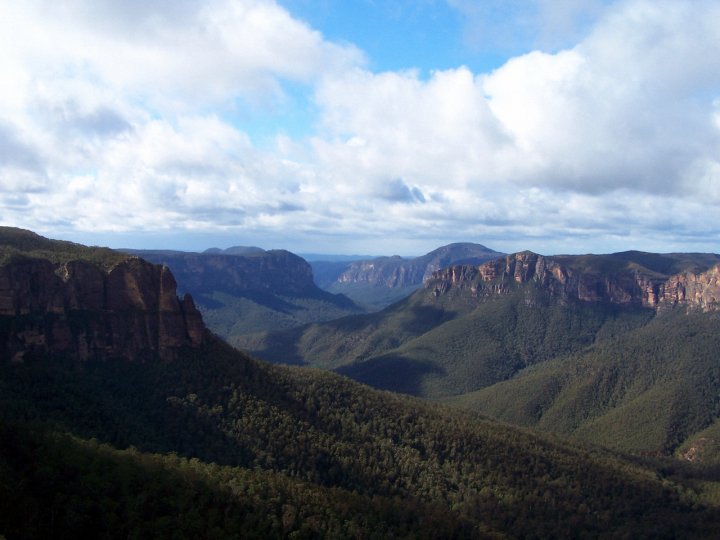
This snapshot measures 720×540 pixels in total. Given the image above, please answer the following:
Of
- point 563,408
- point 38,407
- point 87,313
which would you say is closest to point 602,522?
point 38,407

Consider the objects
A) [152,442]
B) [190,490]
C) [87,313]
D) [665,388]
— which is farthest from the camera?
[665,388]

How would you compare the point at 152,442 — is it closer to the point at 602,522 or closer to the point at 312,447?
the point at 312,447

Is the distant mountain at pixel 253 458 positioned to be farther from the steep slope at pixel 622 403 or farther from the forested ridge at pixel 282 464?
the steep slope at pixel 622 403

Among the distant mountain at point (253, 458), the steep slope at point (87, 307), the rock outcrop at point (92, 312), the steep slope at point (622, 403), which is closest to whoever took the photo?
the distant mountain at point (253, 458)

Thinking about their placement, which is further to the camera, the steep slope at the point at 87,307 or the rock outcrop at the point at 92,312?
the steep slope at the point at 87,307

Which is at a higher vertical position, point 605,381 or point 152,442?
point 152,442

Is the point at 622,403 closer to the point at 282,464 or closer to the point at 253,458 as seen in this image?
the point at 282,464

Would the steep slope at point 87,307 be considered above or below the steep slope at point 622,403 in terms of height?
above

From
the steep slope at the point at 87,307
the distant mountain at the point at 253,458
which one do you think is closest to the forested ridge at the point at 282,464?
the distant mountain at the point at 253,458

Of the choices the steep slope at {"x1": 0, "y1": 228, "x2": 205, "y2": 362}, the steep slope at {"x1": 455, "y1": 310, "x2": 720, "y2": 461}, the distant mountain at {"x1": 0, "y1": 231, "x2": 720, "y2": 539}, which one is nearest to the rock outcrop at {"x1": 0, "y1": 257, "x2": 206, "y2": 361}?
the steep slope at {"x1": 0, "y1": 228, "x2": 205, "y2": 362}
